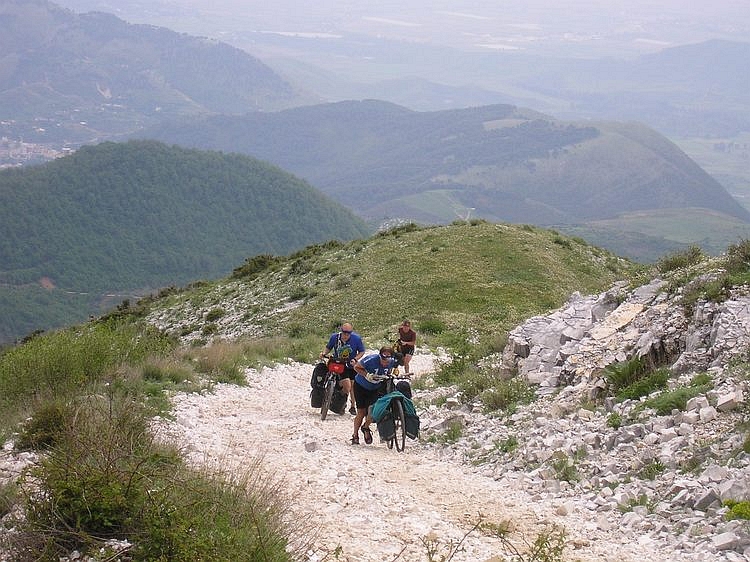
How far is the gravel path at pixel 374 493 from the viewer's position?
8.52 m

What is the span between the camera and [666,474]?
32.3 ft

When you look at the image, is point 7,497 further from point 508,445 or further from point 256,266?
point 256,266

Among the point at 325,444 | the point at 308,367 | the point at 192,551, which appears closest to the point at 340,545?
the point at 192,551

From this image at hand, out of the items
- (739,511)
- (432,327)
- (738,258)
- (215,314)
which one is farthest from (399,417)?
(215,314)

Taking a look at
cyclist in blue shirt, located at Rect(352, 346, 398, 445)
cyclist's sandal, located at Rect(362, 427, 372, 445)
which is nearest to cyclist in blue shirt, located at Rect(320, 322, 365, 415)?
cyclist in blue shirt, located at Rect(352, 346, 398, 445)

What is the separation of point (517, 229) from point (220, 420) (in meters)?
32.0

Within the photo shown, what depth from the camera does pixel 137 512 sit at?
298 inches

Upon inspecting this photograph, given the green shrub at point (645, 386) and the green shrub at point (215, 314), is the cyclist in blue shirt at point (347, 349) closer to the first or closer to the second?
the green shrub at point (645, 386)

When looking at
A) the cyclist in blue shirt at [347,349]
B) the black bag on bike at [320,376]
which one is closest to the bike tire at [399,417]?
the cyclist in blue shirt at [347,349]

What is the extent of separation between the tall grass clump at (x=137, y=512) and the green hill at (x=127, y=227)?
153 metres

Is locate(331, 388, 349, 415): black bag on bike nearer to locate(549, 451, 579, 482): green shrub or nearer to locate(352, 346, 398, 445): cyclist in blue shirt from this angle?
locate(352, 346, 398, 445): cyclist in blue shirt

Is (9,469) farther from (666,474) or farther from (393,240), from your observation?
(393,240)

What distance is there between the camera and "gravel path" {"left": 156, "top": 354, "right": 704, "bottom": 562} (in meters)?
8.52

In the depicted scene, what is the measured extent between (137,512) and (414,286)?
27148 mm
